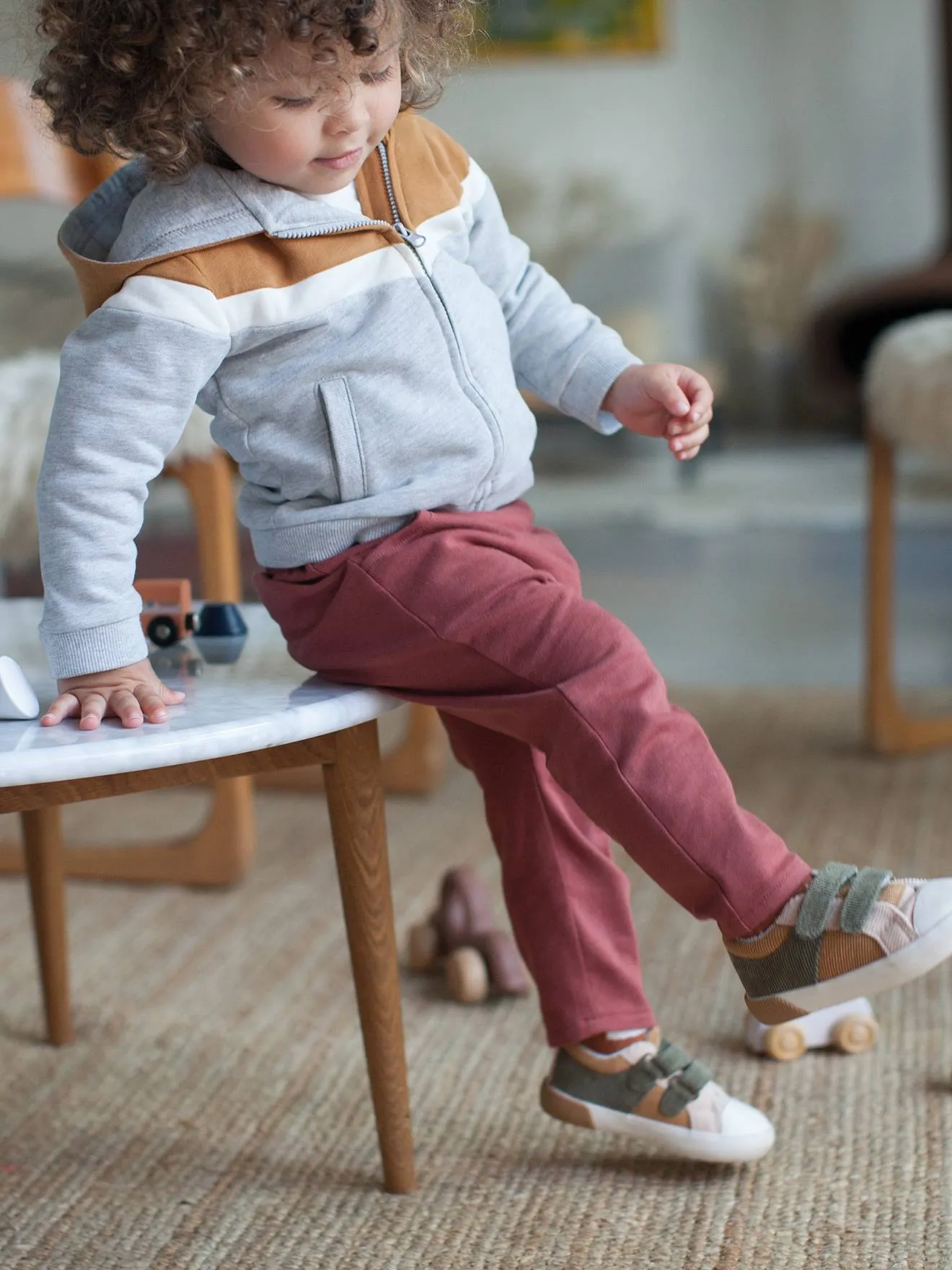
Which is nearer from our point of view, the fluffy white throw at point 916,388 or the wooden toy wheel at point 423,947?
the wooden toy wheel at point 423,947

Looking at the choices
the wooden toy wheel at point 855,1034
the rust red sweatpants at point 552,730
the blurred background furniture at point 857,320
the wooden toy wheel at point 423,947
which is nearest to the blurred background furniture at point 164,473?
the wooden toy wheel at point 423,947

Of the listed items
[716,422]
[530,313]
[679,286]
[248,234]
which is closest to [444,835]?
[530,313]

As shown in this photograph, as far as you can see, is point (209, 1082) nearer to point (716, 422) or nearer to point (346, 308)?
point (346, 308)

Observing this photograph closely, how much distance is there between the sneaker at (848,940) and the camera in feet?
2.34

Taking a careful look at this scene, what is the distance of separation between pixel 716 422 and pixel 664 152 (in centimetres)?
77

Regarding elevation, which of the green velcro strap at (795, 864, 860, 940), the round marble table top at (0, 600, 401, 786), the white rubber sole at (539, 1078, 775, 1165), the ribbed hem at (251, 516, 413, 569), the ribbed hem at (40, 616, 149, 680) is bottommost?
the white rubber sole at (539, 1078, 775, 1165)

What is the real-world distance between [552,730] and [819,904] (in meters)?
0.16

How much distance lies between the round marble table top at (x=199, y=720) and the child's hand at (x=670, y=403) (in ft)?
0.76

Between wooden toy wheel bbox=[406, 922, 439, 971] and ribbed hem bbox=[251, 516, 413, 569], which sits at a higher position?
Answer: ribbed hem bbox=[251, 516, 413, 569]

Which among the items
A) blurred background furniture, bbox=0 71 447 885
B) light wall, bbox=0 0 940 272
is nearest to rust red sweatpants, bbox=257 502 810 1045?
blurred background furniture, bbox=0 71 447 885

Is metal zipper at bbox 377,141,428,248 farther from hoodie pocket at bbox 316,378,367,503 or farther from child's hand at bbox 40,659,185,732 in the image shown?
child's hand at bbox 40,659,185,732

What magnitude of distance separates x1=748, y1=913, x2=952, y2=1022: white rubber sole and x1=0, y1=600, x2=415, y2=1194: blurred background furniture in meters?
0.21

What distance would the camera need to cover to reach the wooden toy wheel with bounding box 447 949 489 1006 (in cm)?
109

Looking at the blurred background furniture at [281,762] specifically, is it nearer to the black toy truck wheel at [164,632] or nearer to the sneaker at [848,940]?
the black toy truck wheel at [164,632]
